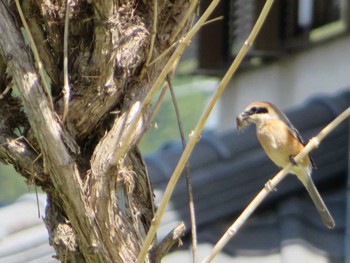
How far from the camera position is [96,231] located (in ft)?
6.78

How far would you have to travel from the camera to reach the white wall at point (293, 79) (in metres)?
6.87

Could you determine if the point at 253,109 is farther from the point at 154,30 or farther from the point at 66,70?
the point at 66,70

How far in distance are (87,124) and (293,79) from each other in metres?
5.52

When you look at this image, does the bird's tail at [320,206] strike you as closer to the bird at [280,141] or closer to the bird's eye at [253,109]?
the bird at [280,141]

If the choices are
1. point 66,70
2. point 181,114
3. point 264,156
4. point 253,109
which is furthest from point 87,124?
point 181,114

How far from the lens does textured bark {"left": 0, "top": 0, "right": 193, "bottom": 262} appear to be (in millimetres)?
2059

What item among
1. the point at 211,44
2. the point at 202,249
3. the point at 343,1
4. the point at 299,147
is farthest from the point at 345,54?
the point at 299,147

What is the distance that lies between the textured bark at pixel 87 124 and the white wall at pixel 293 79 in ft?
15.3

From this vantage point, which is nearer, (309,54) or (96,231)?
(96,231)

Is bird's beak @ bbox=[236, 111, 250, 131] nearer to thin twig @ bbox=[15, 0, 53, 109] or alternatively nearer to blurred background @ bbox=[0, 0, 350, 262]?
blurred background @ bbox=[0, 0, 350, 262]

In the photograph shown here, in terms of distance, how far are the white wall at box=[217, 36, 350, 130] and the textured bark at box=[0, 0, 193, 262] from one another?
15.3ft

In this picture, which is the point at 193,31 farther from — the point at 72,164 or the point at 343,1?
the point at 343,1

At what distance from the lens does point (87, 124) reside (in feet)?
6.95

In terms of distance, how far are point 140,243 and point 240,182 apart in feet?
10.7
